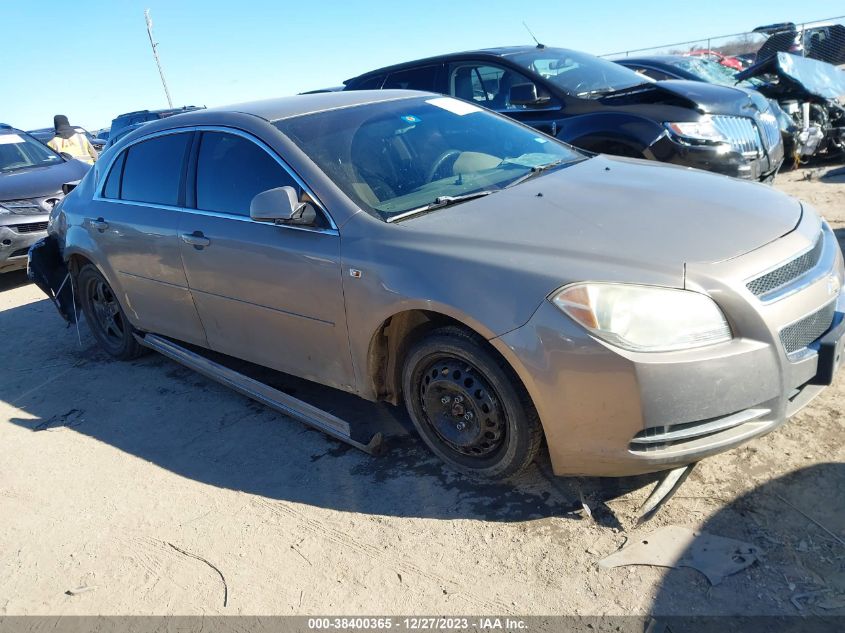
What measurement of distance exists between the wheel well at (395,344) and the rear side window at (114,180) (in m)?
2.65

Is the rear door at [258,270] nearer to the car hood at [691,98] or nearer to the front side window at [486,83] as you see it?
the front side window at [486,83]

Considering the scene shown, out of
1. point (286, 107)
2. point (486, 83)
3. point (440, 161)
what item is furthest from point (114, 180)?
point (486, 83)

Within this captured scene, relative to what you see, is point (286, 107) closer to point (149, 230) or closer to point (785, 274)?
point (149, 230)

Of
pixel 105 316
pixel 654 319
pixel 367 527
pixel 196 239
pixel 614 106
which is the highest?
pixel 614 106

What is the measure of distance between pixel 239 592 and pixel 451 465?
1064 mm

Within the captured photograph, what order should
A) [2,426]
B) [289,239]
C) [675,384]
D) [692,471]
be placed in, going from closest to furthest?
[675,384] → [692,471] → [289,239] → [2,426]

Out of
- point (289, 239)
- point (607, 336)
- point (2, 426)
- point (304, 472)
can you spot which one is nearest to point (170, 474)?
point (304, 472)

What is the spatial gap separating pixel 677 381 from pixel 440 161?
70.7 inches

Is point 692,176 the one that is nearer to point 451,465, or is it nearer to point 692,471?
point 692,471

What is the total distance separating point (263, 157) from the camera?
3615mm

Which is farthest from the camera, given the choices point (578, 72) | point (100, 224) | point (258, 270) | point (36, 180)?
point (36, 180)

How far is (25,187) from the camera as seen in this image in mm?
8391

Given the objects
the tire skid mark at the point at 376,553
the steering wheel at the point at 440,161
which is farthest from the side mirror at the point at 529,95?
the tire skid mark at the point at 376,553

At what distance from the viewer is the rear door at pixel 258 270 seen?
332 centimetres
